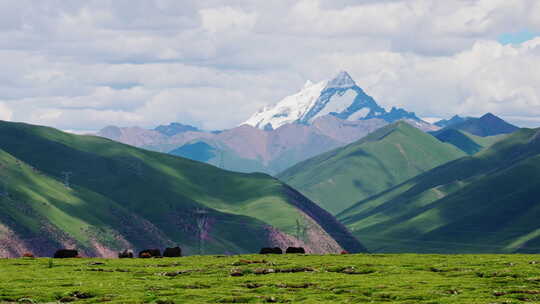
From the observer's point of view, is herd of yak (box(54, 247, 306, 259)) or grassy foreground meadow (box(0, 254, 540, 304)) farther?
herd of yak (box(54, 247, 306, 259))

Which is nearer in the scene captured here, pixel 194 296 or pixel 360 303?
pixel 360 303

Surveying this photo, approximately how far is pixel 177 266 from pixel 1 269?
736 inches

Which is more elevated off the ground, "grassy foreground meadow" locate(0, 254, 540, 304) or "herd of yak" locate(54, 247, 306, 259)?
"herd of yak" locate(54, 247, 306, 259)

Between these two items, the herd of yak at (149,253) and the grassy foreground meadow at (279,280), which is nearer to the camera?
the grassy foreground meadow at (279,280)

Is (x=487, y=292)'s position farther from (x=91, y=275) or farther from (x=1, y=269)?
(x=1, y=269)

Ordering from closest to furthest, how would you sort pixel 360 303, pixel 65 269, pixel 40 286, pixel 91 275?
pixel 360 303, pixel 40 286, pixel 91 275, pixel 65 269

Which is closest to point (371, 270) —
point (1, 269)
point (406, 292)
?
point (406, 292)

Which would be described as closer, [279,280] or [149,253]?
[279,280]

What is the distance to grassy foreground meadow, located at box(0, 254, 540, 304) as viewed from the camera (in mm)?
71750

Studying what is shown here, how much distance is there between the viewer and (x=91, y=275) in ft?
299

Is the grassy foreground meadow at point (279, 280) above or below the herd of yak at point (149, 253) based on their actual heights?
below

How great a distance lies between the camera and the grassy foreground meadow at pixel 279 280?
71750 millimetres

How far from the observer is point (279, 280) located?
84.0 metres

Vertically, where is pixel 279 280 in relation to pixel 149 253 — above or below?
below
